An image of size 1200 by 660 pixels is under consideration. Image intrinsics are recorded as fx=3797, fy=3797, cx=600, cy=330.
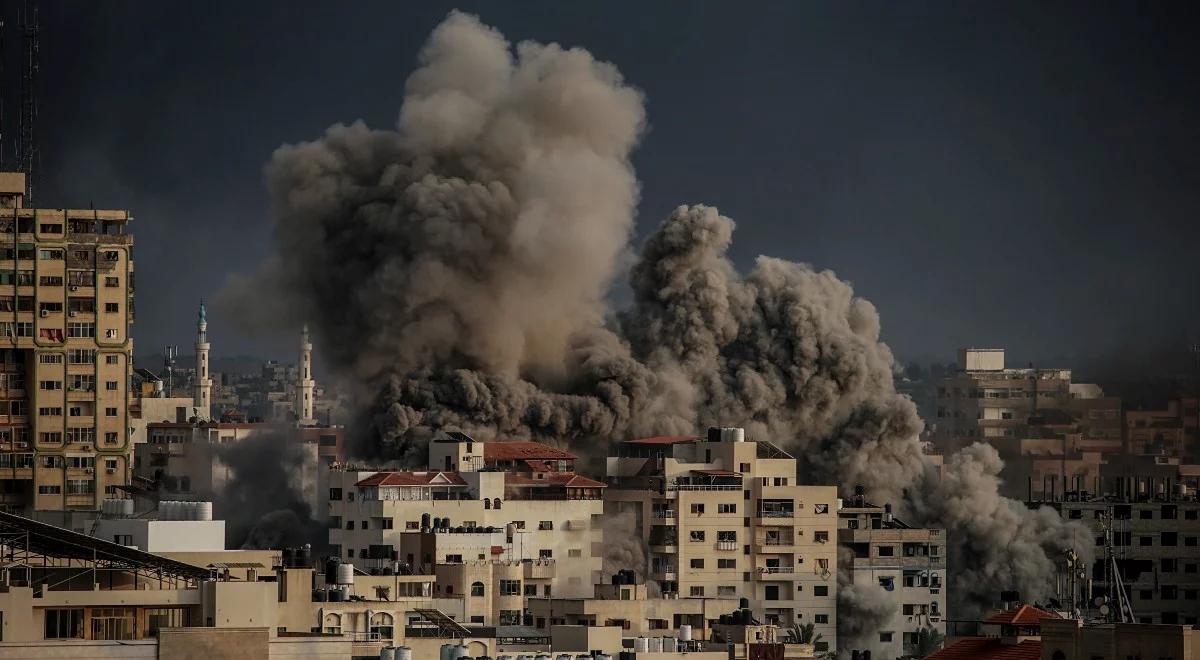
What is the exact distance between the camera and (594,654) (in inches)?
2354

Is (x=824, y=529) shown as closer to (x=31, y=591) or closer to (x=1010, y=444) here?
(x=1010, y=444)

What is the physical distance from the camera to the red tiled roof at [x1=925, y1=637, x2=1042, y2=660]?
6006cm

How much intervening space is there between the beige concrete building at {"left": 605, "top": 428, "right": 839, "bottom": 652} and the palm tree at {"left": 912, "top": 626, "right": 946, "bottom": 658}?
210 centimetres

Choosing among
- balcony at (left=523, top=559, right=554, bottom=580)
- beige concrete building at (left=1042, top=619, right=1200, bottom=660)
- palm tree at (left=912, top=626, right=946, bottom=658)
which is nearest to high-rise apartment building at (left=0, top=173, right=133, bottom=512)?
balcony at (left=523, top=559, right=554, bottom=580)

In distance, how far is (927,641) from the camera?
303 feet

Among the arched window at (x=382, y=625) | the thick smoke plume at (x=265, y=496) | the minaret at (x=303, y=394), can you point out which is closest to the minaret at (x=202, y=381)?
the minaret at (x=303, y=394)

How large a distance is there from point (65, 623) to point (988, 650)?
1978 centimetres

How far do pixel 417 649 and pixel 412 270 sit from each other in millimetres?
39574

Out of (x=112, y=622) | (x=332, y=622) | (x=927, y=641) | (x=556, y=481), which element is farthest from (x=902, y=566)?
(x=112, y=622)

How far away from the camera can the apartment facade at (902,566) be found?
94.4m

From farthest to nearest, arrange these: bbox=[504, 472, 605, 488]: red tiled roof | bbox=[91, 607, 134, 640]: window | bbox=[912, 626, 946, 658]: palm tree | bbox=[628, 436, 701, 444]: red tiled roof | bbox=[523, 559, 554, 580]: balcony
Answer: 1. bbox=[628, 436, 701, 444]: red tiled roof
2. bbox=[504, 472, 605, 488]: red tiled roof
3. bbox=[912, 626, 946, 658]: palm tree
4. bbox=[523, 559, 554, 580]: balcony
5. bbox=[91, 607, 134, 640]: window

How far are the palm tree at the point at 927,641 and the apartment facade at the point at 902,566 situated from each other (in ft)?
0.50

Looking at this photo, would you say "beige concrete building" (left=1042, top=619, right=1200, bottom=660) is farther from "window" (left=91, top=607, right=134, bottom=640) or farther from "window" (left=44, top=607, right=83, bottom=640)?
"window" (left=44, top=607, right=83, bottom=640)

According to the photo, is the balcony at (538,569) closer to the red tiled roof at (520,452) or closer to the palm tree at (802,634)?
the palm tree at (802,634)
